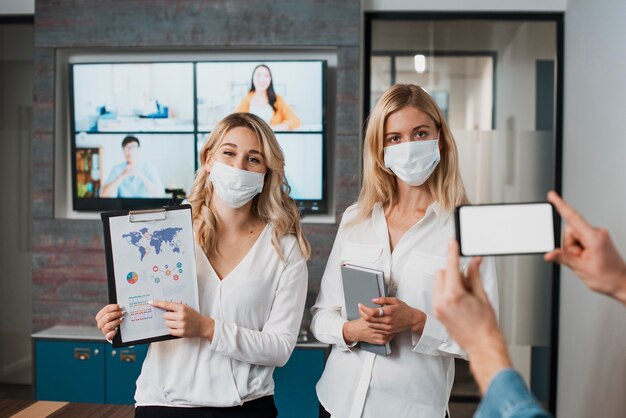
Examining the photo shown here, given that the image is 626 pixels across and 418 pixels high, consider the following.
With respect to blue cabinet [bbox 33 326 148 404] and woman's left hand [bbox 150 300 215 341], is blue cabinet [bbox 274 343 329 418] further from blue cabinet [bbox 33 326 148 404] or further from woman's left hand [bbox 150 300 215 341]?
woman's left hand [bbox 150 300 215 341]

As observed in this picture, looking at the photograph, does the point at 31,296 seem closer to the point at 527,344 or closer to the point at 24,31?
the point at 24,31

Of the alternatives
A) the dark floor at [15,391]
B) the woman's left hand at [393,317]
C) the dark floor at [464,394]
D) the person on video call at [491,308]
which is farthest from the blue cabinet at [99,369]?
the person on video call at [491,308]

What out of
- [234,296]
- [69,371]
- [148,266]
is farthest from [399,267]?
[69,371]

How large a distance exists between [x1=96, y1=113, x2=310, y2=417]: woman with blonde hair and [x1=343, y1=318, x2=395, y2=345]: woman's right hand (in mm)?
203

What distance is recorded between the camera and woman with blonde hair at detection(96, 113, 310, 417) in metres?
1.89

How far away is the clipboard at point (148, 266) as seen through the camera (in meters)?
1.87

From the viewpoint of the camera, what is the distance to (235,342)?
1.86 metres

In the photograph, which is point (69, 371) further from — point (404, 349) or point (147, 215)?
point (404, 349)

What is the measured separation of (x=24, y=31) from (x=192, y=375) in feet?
9.97

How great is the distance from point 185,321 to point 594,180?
2171mm

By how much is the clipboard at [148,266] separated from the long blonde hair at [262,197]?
0.14m

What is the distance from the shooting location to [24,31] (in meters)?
4.02

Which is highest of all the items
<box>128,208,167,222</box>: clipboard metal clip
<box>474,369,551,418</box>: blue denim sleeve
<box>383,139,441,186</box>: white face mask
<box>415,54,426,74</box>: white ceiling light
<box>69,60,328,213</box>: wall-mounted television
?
<box>415,54,426,74</box>: white ceiling light

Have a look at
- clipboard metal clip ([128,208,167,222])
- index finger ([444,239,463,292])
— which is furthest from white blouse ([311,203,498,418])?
index finger ([444,239,463,292])
